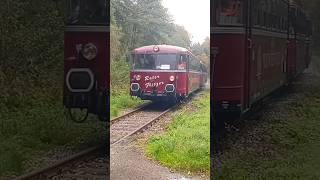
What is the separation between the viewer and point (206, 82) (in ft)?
7.75

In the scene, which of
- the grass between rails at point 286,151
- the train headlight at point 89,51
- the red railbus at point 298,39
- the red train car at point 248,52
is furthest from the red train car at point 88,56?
the red railbus at point 298,39

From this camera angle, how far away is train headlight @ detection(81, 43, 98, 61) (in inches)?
100

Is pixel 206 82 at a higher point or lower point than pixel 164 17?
lower

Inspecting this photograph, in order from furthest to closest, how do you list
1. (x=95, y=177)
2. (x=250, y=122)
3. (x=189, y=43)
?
(x=95, y=177), (x=250, y=122), (x=189, y=43)

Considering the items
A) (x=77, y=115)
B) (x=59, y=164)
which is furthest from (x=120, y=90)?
(x=59, y=164)

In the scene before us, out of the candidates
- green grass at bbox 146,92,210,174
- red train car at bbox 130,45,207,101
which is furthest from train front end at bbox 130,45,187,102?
green grass at bbox 146,92,210,174

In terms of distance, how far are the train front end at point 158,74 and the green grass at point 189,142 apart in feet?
0.40


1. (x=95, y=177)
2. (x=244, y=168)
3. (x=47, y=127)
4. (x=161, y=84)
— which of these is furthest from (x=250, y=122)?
(x=47, y=127)

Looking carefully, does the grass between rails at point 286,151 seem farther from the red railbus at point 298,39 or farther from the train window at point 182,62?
the train window at point 182,62

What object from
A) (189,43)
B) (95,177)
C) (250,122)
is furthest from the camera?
(95,177)

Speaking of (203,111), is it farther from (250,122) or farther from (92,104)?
(92,104)

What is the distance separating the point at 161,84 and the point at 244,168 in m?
0.60

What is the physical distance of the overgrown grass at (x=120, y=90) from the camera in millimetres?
2449

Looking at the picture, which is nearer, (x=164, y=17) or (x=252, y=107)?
(x=164, y=17)
